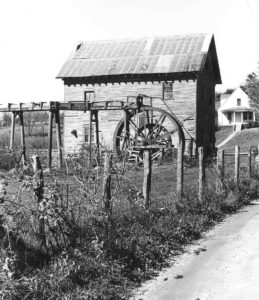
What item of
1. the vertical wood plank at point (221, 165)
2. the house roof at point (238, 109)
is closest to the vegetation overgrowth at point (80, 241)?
the vertical wood plank at point (221, 165)

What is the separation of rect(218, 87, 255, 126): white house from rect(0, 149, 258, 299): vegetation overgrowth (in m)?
63.2

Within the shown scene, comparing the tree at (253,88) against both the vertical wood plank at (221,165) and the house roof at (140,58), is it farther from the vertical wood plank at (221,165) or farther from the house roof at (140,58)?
the vertical wood plank at (221,165)

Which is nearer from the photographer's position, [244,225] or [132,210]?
[132,210]

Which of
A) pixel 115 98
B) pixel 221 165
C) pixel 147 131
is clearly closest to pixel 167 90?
pixel 147 131

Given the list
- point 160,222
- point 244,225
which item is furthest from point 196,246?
point 244,225

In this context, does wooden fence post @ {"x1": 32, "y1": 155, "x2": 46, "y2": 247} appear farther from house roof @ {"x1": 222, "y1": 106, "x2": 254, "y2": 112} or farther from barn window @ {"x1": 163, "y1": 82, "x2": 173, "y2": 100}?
house roof @ {"x1": 222, "y1": 106, "x2": 254, "y2": 112}

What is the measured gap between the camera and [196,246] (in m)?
8.92

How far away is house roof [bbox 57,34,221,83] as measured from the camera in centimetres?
2866

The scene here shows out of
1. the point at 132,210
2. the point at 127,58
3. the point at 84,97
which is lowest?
the point at 132,210

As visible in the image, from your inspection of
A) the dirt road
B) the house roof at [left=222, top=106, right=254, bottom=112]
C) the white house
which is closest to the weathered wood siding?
the dirt road

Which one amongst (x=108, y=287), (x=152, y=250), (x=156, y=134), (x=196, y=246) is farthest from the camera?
(x=156, y=134)

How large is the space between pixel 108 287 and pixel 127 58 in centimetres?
2503

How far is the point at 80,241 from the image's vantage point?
7.20 metres

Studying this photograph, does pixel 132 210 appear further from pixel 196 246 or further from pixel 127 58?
pixel 127 58
